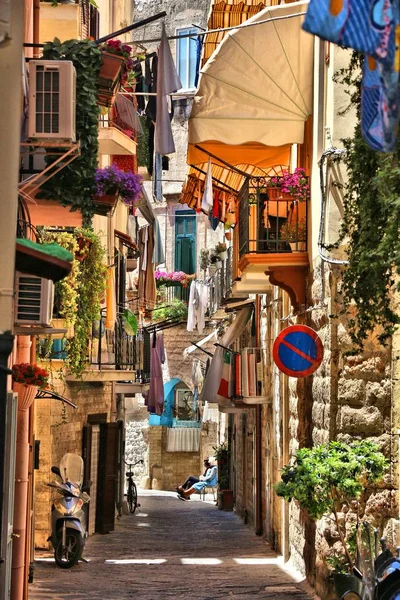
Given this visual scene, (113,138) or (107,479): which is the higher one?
(113,138)

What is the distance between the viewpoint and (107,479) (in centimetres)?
2830

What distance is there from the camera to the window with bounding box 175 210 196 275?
1831 inches

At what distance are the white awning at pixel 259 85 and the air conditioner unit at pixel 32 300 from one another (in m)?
6.73

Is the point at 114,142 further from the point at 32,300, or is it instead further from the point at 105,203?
the point at 32,300

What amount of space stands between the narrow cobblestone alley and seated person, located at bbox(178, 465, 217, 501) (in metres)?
8.40

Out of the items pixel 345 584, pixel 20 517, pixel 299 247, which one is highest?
pixel 299 247

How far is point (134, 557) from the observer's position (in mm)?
22297

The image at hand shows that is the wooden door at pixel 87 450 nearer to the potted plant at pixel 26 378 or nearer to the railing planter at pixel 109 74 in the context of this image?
the potted plant at pixel 26 378

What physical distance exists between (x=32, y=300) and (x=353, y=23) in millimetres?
7469

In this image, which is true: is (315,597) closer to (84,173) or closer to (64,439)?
(84,173)

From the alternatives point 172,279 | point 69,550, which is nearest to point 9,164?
point 69,550

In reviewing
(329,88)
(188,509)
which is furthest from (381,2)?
(188,509)

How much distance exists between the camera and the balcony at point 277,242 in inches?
742

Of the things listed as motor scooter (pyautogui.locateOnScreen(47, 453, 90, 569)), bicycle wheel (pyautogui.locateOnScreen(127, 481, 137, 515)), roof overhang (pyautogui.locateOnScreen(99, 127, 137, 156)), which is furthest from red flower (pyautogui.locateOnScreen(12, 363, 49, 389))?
bicycle wheel (pyautogui.locateOnScreen(127, 481, 137, 515))
